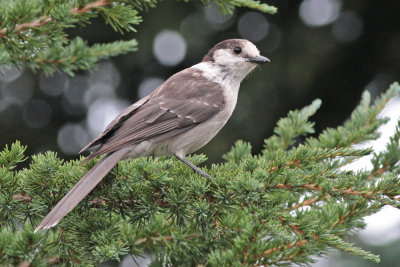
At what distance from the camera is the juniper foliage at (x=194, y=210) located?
244 centimetres

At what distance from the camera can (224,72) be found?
4.27 meters

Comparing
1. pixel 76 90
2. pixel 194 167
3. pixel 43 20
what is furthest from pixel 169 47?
pixel 43 20

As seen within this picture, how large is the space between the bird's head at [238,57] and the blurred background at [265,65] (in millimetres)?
1523

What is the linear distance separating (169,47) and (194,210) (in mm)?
3691

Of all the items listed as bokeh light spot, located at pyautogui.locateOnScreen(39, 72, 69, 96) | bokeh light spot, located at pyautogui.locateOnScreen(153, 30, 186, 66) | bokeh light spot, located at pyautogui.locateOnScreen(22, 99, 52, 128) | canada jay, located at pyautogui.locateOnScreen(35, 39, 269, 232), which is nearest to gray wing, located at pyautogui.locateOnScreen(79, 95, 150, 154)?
canada jay, located at pyautogui.locateOnScreen(35, 39, 269, 232)

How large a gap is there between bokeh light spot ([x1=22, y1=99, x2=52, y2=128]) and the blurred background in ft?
0.04

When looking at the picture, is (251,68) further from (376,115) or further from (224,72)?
(376,115)

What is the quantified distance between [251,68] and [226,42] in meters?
0.32

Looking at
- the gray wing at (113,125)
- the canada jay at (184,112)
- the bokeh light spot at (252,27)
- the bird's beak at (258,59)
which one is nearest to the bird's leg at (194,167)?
the canada jay at (184,112)

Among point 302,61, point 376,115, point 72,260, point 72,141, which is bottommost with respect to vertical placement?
point 72,260

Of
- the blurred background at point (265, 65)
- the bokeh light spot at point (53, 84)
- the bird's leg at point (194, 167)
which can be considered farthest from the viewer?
→ the bokeh light spot at point (53, 84)

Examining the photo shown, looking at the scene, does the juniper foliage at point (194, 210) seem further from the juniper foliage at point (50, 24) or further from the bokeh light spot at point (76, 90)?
the bokeh light spot at point (76, 90)

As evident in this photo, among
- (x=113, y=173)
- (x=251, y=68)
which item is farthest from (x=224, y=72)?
(x=113, y=173)

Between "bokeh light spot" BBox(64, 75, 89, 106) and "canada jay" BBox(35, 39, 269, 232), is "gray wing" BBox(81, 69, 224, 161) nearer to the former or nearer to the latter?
"canada jay" BBox(35, 39, 269, 232)
